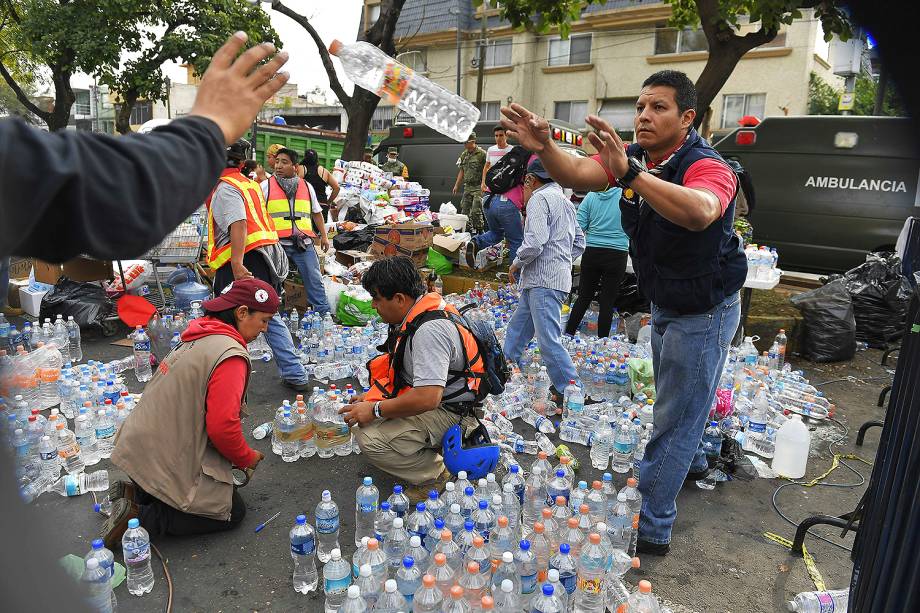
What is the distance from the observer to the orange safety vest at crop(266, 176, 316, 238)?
607cm

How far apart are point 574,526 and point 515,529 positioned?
0.42 m

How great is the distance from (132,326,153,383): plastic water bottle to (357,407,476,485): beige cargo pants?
3134 millimetres

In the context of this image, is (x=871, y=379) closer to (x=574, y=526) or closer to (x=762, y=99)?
(x=574, y=526)

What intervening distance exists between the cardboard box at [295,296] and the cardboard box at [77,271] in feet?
7.16

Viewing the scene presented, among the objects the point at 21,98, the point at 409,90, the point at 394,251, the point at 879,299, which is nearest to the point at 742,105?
the point at 879,299

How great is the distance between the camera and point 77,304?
669cm

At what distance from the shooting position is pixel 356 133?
556 inches

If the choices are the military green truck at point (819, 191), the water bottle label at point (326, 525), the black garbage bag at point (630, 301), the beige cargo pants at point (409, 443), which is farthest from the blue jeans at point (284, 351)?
the military green truck at point (819, 191)

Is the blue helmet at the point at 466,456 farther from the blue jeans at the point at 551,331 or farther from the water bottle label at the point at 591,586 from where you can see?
the blue jeans at the point at 551,331

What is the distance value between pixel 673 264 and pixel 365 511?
83.8 inches

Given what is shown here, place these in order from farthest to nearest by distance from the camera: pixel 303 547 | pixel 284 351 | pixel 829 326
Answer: pixel 829 326, pixel 284 351, pixel 303 547

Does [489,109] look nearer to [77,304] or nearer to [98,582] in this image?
[77,304]

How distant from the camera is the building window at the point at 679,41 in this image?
23.1 m

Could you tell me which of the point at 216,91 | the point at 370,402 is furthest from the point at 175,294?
the point at 216,91
